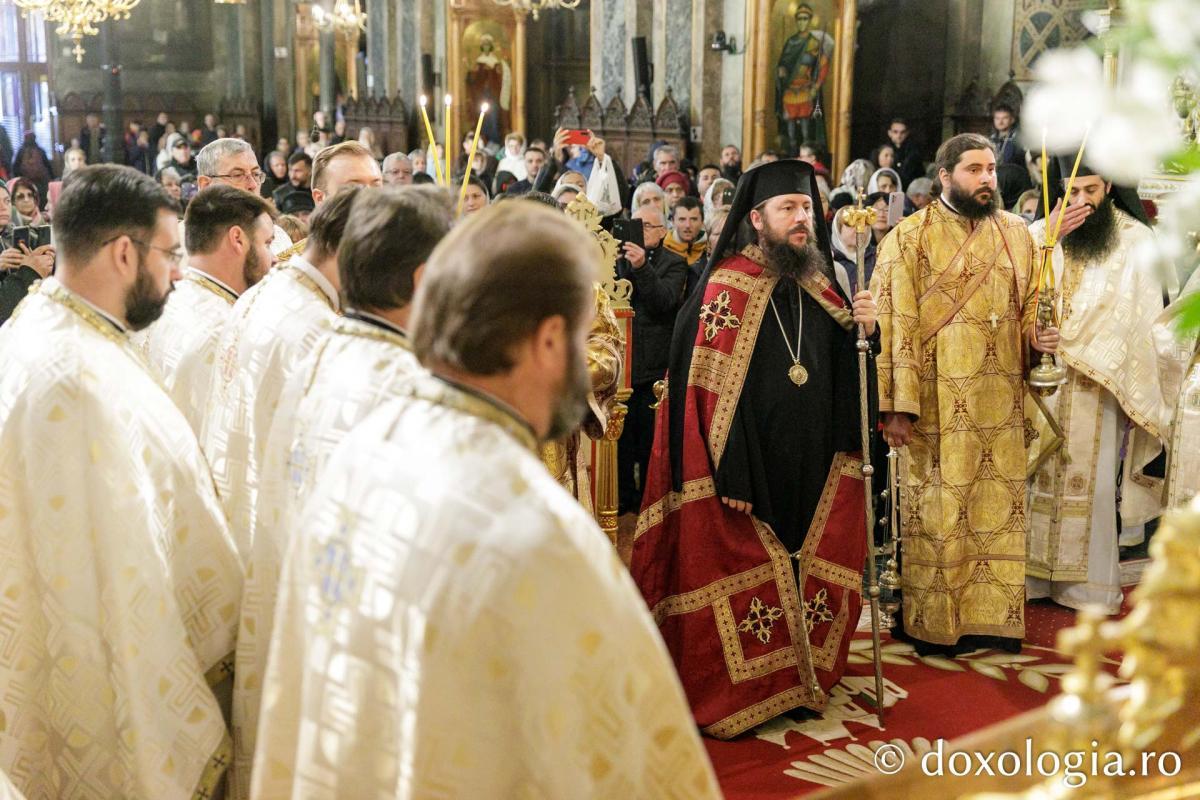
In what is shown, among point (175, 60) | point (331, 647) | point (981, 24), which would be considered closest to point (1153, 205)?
point (331, 647)

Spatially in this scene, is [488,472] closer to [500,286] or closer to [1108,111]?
[500,286]

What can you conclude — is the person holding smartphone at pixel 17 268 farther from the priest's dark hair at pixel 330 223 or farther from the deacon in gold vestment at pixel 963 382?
the deacon in gold vestment at pixel 963 382

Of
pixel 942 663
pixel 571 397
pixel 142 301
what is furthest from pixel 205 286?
pixel 942 663

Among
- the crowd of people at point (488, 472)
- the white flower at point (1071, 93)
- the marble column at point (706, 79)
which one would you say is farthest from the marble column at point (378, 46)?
the white flower at point (1071, 93)

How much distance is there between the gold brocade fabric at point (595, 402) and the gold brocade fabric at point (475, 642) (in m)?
2.18

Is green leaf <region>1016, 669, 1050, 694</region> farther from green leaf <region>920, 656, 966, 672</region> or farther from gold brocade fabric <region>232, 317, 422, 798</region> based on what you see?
gold brocade fabric <region>232, 317, 422, 798</region>

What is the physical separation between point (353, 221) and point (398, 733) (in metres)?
1.14

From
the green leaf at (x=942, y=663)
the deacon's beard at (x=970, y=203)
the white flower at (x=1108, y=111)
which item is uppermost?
the white flower at (x=1108, y=111)

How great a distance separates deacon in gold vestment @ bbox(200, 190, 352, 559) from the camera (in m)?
3.09

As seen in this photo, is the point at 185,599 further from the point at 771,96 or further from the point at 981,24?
the point at 981,24

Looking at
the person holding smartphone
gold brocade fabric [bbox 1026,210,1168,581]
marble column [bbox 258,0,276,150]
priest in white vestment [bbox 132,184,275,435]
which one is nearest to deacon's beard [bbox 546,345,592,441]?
priest in white vestment [bbox 132,184,275,435]

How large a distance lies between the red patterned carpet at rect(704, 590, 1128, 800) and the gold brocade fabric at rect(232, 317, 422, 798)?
5.44 ft

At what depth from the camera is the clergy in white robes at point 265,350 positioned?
3.10m

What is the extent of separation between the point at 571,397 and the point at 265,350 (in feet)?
5.15
